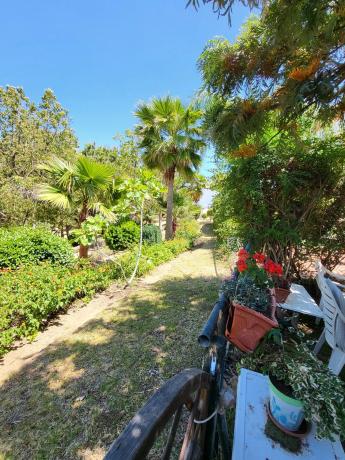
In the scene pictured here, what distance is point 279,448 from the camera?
1026mm

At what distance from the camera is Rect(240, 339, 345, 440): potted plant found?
3.10ft

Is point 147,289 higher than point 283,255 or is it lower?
lower

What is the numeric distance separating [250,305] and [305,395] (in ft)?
2.93

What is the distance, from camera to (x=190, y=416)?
0.93 m

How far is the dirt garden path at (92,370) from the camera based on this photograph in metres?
1.92

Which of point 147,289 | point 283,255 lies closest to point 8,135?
point 147,289

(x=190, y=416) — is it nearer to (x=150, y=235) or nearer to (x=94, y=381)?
(x=94, y=381)

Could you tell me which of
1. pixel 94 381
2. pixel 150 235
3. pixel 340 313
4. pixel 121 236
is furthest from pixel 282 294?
pixel 121 236

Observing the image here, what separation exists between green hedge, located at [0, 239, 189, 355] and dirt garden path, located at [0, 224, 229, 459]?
254 millimetres

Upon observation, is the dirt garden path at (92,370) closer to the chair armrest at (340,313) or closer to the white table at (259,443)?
the white table at (259,443)

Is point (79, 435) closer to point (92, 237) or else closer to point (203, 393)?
point (203, 393)

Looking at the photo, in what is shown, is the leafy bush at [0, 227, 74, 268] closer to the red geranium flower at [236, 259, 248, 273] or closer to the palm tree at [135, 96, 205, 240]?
the red geranium flower at [236, 259, 248, 273]

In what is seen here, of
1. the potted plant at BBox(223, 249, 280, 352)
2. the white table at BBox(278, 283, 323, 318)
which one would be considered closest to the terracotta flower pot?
the potted plant at BBox(223, 249, 280, 352)

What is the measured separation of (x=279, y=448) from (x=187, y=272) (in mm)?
5675
